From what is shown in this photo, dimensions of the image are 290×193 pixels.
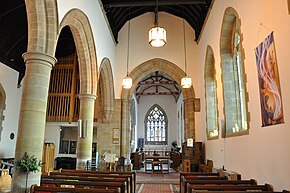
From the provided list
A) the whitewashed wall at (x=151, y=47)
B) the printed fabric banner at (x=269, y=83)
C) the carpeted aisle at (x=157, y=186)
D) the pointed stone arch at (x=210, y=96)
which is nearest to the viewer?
the printed fabric banner at (x=269, y=83)

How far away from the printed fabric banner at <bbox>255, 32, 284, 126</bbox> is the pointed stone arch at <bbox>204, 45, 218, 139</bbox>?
3.78 meters

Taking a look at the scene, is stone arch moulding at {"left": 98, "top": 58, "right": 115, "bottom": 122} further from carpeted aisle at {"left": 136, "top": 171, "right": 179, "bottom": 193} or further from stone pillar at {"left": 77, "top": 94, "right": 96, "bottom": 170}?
carpeted aisle at {"left": 136, "top": 171, "right": 179, "bottom": 193}

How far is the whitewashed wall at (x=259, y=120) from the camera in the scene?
117 inches

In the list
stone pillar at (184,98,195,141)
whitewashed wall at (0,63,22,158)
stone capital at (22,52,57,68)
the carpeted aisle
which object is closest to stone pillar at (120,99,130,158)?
the carpeted aisle

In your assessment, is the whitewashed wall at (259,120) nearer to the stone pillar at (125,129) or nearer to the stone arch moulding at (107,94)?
the stone pillar at (125,129)

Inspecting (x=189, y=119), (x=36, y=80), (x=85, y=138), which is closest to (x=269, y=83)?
(x=36, y=80)

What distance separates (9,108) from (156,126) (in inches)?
449

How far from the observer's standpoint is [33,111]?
12.1 feet

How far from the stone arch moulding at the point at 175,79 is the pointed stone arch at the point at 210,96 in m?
1.23

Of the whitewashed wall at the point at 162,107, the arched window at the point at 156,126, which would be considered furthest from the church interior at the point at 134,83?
the arched window at the point at 156,126

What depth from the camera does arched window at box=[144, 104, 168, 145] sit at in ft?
60.5

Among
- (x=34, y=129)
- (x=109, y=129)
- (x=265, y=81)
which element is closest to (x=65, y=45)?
(x=109, y=129)

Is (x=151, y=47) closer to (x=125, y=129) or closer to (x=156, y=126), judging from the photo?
(x=125, y=129)

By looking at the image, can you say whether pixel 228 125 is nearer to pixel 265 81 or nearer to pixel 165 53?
pixel 265 81
